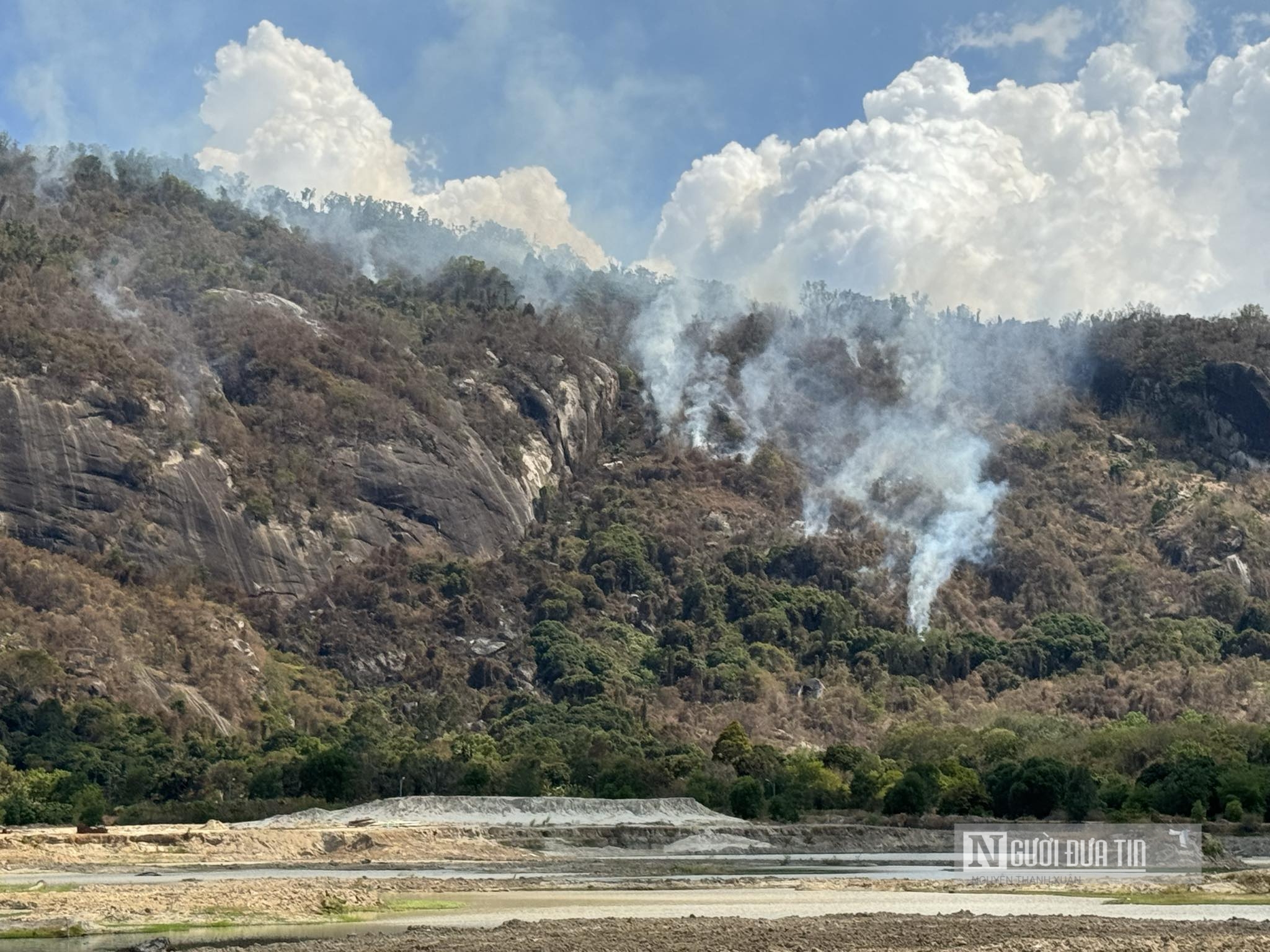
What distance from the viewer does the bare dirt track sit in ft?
185

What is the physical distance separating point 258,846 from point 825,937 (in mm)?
55924

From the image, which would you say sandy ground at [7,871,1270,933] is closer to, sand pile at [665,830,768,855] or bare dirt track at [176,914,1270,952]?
bare dirt track at [176,914,1270,952]

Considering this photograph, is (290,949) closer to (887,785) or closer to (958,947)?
(958,947)

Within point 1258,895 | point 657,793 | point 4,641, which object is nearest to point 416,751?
point 657,793

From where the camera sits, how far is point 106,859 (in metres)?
98.8

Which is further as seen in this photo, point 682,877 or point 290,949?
point 682,877

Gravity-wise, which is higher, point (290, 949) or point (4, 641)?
point (4, 641)

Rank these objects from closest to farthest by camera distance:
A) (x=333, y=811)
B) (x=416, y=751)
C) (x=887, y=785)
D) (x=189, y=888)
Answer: (x=189, y=888), (x=333, y=811), (x=887, y=785), (x=416, y=751)

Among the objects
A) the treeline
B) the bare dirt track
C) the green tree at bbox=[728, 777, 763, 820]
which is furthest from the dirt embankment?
the bare dirt track

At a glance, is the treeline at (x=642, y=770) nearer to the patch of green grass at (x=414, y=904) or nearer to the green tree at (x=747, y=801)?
the green tree at (x=747, y=801)

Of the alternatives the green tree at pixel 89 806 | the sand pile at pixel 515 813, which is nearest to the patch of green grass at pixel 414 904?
the sand pile at pixel 515 813

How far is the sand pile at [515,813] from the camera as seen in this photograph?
413ft

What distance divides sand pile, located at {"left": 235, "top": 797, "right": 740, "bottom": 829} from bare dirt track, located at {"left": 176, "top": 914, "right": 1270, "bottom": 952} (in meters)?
60.4

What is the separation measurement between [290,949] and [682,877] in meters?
38.6
